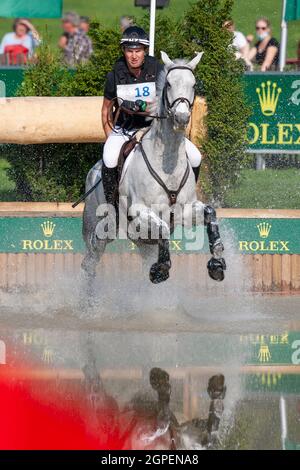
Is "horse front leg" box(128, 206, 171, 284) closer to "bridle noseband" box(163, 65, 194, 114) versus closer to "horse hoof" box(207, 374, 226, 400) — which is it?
"bridle noseband" box(163, 65, 194, 114)

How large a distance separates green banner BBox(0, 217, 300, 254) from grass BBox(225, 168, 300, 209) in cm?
157

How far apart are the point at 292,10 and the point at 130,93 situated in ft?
29.1

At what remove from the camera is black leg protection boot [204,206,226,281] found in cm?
942

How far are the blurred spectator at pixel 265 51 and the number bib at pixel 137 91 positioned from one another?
28.3 feet

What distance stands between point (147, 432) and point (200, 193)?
22.3ft

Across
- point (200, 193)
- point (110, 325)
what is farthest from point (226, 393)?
point (200, 193)

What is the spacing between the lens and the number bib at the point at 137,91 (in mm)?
9547

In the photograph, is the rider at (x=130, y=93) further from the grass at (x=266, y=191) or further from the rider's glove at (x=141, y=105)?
the grass at (x=266, y=191)

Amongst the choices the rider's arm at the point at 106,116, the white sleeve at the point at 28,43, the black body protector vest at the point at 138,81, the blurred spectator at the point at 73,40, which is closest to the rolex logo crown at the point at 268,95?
the rider's arm at the point at 106,116

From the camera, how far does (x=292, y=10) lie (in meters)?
17.9

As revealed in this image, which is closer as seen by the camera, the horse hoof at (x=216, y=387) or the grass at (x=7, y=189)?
the horse hoof at (x=216, y=387)

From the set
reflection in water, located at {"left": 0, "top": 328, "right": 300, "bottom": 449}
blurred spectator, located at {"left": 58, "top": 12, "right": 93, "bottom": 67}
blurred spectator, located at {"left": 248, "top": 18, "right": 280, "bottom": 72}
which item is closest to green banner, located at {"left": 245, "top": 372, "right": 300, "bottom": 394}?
reflection in water, located at {"left": 0, "top": 328, "right": 300, "bottom": 449}

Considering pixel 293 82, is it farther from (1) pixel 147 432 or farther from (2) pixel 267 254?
(1) pixel 147 432

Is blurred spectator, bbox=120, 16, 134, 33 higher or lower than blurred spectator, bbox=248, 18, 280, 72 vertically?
higher
